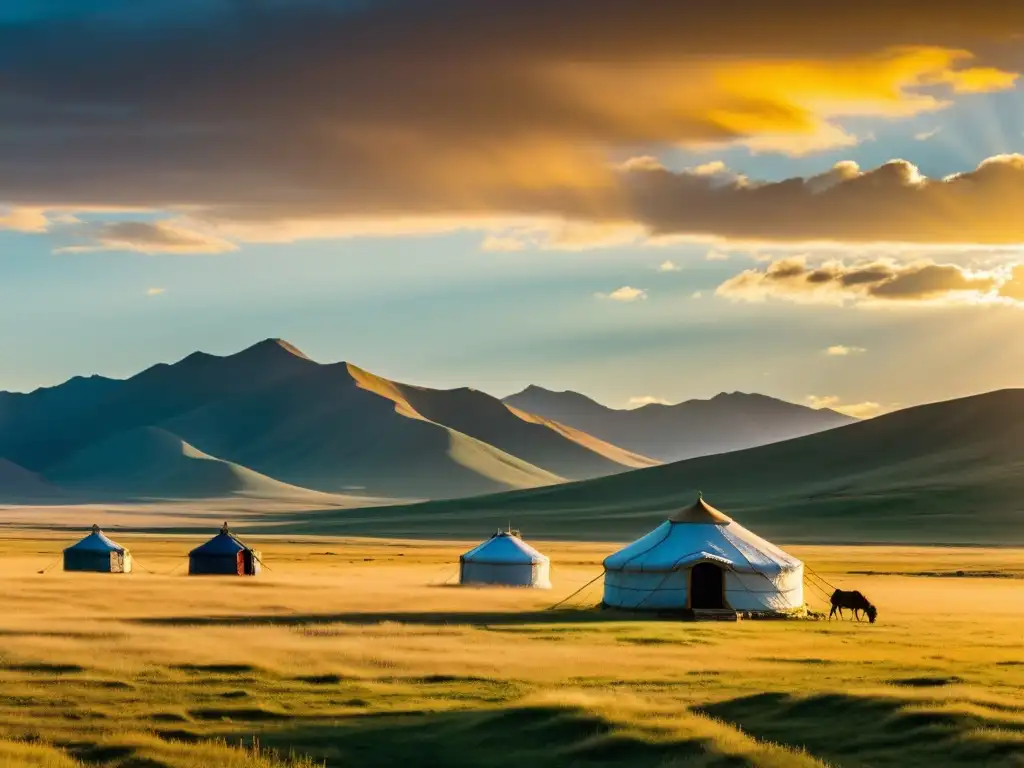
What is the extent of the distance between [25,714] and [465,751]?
719 centimetres

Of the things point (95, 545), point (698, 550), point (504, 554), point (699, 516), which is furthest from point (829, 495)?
point (698, 550)

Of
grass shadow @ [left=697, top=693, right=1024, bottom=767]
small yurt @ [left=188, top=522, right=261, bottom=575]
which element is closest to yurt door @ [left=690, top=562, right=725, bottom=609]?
grass shadow @ [left=697, top=693, right=1024, bottom=767]

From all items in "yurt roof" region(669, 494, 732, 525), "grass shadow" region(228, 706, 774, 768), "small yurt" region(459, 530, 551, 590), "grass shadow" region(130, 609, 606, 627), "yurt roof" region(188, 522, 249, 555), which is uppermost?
"yurt roof" region(669, 494, 732, 525)

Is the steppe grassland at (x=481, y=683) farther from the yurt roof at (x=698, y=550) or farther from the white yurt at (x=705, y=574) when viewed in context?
the yurt roof at (x=698, y=550)

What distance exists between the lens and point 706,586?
47.7 m

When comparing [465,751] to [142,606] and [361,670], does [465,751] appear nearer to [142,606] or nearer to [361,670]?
[361,670]

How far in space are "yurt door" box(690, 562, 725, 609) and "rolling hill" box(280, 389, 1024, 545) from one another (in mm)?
78054

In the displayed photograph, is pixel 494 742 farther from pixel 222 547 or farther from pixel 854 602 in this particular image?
pixel 222 547

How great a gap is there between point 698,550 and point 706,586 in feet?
4.03

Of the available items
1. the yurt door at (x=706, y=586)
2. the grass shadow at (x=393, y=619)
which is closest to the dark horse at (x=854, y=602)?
the yurt door at (x=706, y=586)

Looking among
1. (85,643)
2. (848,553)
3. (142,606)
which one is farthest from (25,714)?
(848,553)

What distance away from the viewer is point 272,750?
22.4 m

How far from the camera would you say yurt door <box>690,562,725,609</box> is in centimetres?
4731

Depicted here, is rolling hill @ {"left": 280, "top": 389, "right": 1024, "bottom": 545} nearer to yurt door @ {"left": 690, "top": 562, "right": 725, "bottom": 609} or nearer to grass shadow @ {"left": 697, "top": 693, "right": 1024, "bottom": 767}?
yurt door @ {"left": 690, "top": 562, "right": 725, "bottom": 609}
